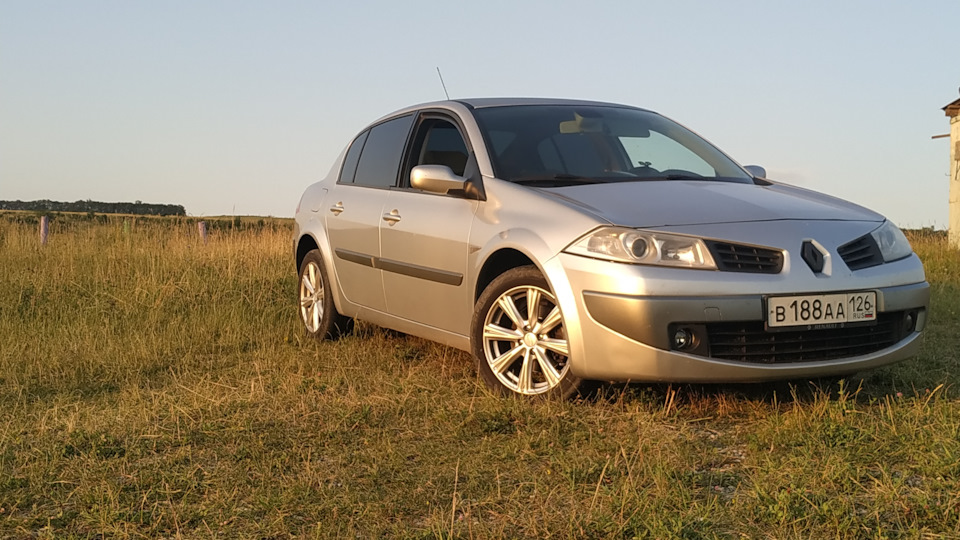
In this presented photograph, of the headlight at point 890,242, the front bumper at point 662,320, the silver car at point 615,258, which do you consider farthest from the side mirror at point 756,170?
the front bumper at point 662,320

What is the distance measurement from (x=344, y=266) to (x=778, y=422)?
3.31 m

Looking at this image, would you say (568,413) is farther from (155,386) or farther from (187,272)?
(187,272)

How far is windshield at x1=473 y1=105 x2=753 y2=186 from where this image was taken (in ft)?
17.0

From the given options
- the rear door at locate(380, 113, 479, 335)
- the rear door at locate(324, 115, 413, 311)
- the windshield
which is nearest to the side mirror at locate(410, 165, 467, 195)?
the rear door at locate(380, 113, 479, 335)

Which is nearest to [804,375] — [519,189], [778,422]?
[778,422]

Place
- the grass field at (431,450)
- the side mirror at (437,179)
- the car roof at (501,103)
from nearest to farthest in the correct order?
1. the grass field at (431,450)
2. the side mirror at (437,179)
3. the car roof at (501,103)

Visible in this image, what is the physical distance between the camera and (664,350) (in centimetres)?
420

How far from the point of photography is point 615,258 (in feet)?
13.9

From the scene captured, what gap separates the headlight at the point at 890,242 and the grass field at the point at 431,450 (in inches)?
25.9

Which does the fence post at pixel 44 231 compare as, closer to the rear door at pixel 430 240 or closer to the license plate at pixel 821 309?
the rear door at pixel 430 240

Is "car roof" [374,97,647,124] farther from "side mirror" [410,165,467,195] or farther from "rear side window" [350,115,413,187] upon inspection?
"side mirror" [410,165,467,195]

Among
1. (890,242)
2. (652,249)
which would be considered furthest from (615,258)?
(890,242)

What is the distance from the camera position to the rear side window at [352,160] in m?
6.86

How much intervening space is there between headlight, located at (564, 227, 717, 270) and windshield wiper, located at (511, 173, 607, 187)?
77 cm
